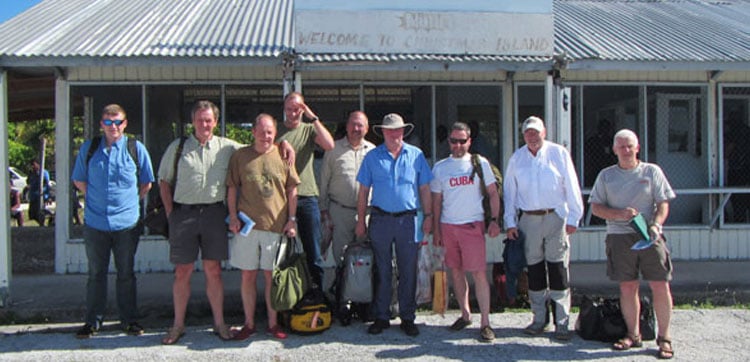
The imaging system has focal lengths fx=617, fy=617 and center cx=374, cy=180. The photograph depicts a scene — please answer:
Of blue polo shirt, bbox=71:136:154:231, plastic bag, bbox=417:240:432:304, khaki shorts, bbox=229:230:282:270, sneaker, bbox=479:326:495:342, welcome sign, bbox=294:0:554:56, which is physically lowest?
sneaker, bbox=479:326:495:342

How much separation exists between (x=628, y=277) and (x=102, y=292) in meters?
4.26

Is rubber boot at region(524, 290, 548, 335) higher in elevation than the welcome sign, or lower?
lower

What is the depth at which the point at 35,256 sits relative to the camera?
9.55 metres

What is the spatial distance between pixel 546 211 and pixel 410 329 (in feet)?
4.88

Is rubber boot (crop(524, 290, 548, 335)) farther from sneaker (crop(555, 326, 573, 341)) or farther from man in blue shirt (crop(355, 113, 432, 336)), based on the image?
man in blue shirt (crop(355, 113, 432, 336))

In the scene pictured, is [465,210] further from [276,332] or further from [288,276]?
[276,332]

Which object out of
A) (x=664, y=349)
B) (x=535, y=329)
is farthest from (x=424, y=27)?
(x=664, y=349)

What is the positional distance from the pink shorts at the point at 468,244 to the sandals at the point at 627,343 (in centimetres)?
118

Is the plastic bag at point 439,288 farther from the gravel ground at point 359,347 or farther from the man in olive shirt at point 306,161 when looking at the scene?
the man in olive shirt at point 306,161

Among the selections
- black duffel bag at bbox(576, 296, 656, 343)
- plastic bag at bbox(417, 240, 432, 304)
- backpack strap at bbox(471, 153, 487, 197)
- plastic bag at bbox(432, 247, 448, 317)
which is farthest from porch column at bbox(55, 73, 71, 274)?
black duffel bag at bbox(576, 296, 656, 343)

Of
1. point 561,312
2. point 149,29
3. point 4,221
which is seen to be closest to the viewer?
point 561,312

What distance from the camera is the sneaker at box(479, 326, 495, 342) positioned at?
5.04 meters

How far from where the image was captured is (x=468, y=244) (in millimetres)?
5090

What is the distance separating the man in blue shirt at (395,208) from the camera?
5.06 meters
